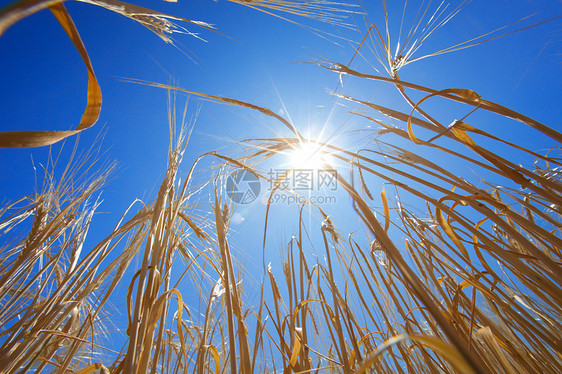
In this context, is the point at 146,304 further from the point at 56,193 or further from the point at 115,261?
the point at 56,193

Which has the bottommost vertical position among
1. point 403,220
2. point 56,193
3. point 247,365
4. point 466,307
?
point 247,365

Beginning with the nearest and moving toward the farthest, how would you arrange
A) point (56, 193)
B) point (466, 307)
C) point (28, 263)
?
point (466, 307)
point (28, 263)
point (56, 193)

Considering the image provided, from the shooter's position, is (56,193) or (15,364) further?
(56,193)

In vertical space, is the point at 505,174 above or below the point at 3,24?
above

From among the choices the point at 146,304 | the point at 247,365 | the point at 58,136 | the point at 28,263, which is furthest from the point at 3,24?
the point at 28,263

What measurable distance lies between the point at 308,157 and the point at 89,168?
58.7 inches

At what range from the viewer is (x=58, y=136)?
0.27m

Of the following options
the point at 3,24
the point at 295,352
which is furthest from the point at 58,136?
the point at 295,352

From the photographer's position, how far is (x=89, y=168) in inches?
57.9

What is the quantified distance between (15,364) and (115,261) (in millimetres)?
305

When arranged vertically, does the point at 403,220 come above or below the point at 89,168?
below

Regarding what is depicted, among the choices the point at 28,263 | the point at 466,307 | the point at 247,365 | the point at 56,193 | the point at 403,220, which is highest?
the point at 56,193

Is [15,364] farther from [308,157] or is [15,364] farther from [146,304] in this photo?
[308,157]

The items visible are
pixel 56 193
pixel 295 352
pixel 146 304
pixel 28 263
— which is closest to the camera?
pixel 146 304
